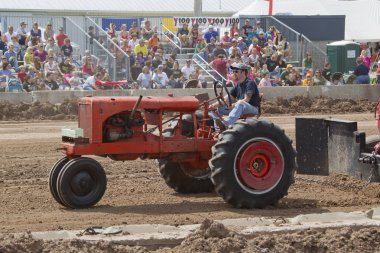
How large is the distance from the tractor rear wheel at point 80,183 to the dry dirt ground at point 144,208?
0.13 m

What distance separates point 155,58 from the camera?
25.0 metres

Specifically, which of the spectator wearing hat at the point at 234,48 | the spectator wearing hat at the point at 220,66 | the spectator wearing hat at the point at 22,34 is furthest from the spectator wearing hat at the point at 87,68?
the spectator wearing hat at the point at 234,48

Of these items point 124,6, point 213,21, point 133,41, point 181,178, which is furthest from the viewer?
point 124,6

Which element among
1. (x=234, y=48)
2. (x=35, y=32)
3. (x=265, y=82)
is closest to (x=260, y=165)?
(x=265, y=82)

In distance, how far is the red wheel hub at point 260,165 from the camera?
9836 mm

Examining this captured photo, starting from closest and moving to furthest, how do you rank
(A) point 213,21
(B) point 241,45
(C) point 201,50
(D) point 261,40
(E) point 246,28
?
(C) point 201,50, (B) point 241,45, (D) point 261,40, (E) point 246,28, (A) point 213,21

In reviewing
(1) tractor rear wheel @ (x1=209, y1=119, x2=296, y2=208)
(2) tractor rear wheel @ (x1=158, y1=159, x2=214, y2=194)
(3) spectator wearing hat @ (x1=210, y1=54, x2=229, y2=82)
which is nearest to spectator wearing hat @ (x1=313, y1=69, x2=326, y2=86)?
(3) spectator wearing hat @ (x1=210, y1=54, x2=229, y2=82)

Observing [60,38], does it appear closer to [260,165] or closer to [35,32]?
[35,32]

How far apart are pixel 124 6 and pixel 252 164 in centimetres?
2768

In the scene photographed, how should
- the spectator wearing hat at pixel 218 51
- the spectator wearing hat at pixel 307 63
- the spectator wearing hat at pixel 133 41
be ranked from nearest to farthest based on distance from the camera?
1. the spectator wearing hat at pixel 133 41
2. the spectator wearing hat at pixel 218 51
3. the spectator wearing hat at pixel 307 63

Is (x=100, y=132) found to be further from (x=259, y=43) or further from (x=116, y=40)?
(x=259, y=43)

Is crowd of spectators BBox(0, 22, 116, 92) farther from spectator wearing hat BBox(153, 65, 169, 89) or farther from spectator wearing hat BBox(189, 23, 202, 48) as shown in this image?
spectator wearing hat BBox(189, 23, 202, 48)

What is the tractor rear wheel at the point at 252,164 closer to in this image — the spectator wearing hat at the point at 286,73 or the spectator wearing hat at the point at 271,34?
the spectator wearing hat at the point at 286,73

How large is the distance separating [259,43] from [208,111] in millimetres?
17995
